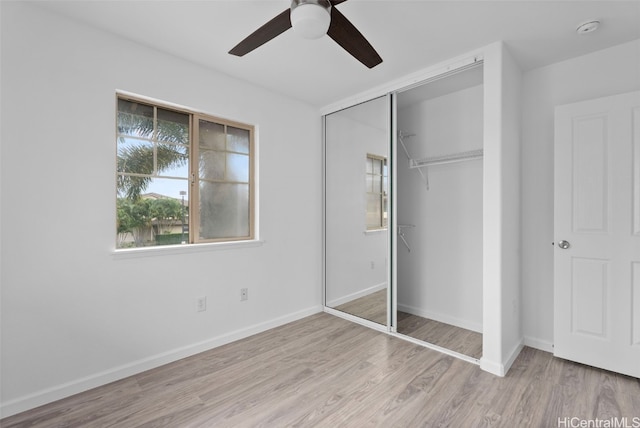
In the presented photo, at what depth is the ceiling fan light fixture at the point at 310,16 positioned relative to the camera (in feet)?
4.70

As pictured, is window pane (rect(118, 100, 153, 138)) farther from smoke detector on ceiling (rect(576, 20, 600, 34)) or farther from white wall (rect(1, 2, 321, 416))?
smoke detector on ceiling (rect(576, 20, 600, 34))

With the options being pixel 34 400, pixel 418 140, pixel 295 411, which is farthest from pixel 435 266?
pixel 34 400

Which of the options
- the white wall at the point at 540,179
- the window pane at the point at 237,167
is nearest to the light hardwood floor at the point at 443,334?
the white wall at the point at 540,179

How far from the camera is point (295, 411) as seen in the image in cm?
189

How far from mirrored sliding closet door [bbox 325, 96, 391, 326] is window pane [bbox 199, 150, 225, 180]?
131cm

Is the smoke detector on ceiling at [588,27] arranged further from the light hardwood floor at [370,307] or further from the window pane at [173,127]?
the window pane at [173,127]

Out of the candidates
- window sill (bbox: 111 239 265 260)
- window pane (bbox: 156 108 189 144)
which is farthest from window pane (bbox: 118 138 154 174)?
window sill (bbox: 111 239 265 260)

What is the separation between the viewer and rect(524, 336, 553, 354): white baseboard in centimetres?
266

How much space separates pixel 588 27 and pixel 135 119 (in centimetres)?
337

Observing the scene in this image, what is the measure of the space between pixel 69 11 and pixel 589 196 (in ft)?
12.9

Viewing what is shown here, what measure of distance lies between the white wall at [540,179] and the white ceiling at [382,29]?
0.54 ft

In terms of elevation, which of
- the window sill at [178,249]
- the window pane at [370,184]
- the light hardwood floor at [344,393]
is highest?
the window pane at [370,184]

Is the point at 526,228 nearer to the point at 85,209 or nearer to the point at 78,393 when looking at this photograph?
the point at 85,209

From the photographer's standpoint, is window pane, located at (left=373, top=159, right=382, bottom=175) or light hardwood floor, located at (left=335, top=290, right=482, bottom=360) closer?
light hardwood floor, located at (left=335, top=290, right=482, bottom=360)
